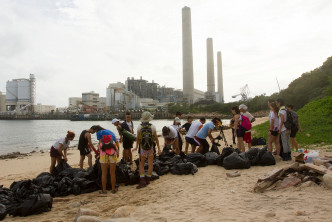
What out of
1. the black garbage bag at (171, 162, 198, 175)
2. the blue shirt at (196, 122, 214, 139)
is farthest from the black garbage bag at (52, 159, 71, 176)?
the blue shirt at (196, 122, 214, 139)

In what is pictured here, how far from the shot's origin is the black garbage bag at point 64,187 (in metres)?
5.39

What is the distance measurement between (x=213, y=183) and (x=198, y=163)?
1661 mm

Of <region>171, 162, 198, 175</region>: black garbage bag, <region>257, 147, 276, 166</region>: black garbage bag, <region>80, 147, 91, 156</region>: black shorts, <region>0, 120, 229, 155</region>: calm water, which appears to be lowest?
A: <region>0, 120, 229, 155</region>: calm water

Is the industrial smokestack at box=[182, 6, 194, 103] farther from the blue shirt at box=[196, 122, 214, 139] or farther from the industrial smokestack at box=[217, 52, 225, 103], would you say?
the blue shirt at box=[196, 122, 214, 139]

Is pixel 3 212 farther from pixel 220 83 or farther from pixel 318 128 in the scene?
pixel 220 83

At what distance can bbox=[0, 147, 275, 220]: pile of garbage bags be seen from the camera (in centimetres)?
443

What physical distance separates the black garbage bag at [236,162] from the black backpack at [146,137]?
227 cm

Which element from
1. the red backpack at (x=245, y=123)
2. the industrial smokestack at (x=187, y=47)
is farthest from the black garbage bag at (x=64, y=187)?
the industrial smokestack at (x=187, y=47)

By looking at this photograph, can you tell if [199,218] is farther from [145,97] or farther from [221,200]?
[145,97]

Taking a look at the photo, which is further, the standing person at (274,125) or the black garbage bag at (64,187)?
the standing person at (274,125)

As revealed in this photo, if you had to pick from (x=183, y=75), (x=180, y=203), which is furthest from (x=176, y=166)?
(x=183, y=75)

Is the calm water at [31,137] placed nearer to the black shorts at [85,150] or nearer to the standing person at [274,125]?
the black shorts at [85,150]

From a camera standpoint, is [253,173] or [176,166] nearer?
[253,173]

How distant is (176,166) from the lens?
651 cm
